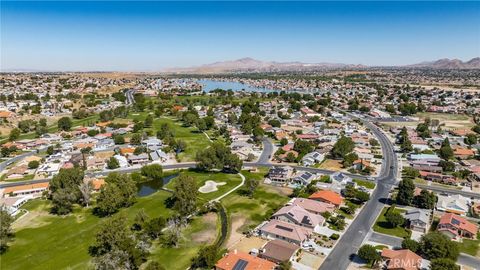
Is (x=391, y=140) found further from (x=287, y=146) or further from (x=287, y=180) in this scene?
(x=287, y=180)

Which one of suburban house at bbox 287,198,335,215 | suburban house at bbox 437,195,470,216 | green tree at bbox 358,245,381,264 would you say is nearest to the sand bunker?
suburban house at bbox 287,198,335,215

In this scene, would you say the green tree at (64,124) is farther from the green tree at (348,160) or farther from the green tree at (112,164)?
the green tree at (348,160)

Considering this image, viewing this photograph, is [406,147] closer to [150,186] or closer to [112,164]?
[150,186]

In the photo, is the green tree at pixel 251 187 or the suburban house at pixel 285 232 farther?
the green tree at pixel 251 187

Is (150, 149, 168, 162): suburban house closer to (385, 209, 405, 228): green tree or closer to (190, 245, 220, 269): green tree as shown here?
(190, 245, 220, 269): green tree

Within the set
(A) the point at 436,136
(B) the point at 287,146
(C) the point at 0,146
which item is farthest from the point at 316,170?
(C) the point at 0,146

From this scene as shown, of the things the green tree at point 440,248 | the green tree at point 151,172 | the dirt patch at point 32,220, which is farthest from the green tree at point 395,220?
the dirt patch at point 32,220

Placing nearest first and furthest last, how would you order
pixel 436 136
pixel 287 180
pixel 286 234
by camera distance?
pixel 286 234, pixel 287 180, pixel 436 136

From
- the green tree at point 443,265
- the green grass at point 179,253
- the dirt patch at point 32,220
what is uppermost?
the green tree at point 443,265
